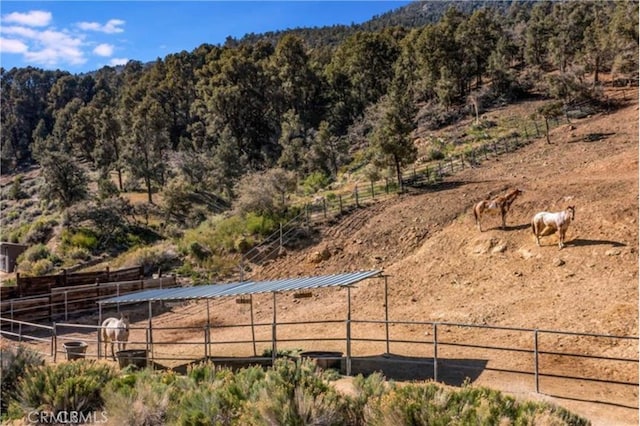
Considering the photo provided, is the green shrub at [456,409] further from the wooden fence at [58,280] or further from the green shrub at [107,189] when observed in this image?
the green shrub at [107,189]

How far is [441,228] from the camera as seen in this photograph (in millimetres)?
22656

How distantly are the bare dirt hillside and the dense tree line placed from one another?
47.8ft

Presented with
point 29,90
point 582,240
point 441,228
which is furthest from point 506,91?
point 29,90

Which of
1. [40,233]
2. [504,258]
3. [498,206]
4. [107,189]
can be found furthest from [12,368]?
[107,189]

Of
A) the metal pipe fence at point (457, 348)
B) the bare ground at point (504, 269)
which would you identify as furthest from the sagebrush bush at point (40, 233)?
the metal pipe fence at point (457, 348)

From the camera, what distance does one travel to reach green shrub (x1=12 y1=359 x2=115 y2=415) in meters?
9.00

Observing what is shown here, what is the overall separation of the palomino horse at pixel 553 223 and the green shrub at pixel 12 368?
15.1 m

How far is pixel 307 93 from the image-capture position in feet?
215

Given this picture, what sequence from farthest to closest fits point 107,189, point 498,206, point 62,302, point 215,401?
point 107,189
point 62,302
point 498,206
point 215,401

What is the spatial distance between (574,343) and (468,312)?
3.37 meters

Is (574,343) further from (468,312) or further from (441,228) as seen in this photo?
(441,228)

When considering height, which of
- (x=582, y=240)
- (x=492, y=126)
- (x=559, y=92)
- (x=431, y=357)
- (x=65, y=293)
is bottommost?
(x=431, y=357)

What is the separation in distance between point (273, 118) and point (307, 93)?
20.2 feet

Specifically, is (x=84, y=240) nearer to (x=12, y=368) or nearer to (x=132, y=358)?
(x=132, y=358)
